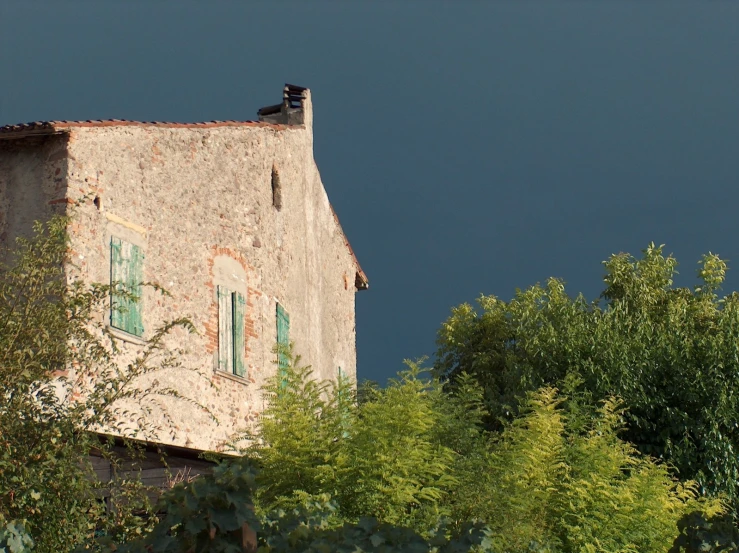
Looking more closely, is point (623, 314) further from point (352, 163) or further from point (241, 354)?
point (352, 163)

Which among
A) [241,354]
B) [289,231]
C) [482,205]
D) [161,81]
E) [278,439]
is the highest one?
[161,81]

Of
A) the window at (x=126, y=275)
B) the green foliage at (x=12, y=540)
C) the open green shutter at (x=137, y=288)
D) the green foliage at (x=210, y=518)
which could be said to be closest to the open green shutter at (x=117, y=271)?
the window at (x=126, y=275)

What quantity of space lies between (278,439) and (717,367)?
9.38 metres

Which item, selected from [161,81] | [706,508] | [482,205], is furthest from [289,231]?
[161,81]

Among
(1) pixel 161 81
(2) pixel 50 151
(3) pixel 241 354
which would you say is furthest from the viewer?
(1) pixel 161 81

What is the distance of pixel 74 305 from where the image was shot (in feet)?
24.3

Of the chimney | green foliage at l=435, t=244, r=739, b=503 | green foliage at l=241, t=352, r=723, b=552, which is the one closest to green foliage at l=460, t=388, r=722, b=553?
green foliage at l=241, t=352, r=723, b=552

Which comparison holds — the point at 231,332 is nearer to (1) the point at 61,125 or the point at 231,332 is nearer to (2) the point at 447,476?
(1) the point at 61,125

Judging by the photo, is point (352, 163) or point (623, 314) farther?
point (352, 163)

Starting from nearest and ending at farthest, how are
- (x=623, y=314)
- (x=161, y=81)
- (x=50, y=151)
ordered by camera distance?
(x=50, y=151) < (x=623, y=314) < (x=161, y=81)

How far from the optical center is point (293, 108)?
18234mm

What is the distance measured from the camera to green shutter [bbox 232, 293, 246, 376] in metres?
14.0

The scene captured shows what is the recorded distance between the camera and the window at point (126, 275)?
465 inches

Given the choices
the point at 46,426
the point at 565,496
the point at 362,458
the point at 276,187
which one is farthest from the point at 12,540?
the point at 276,187
